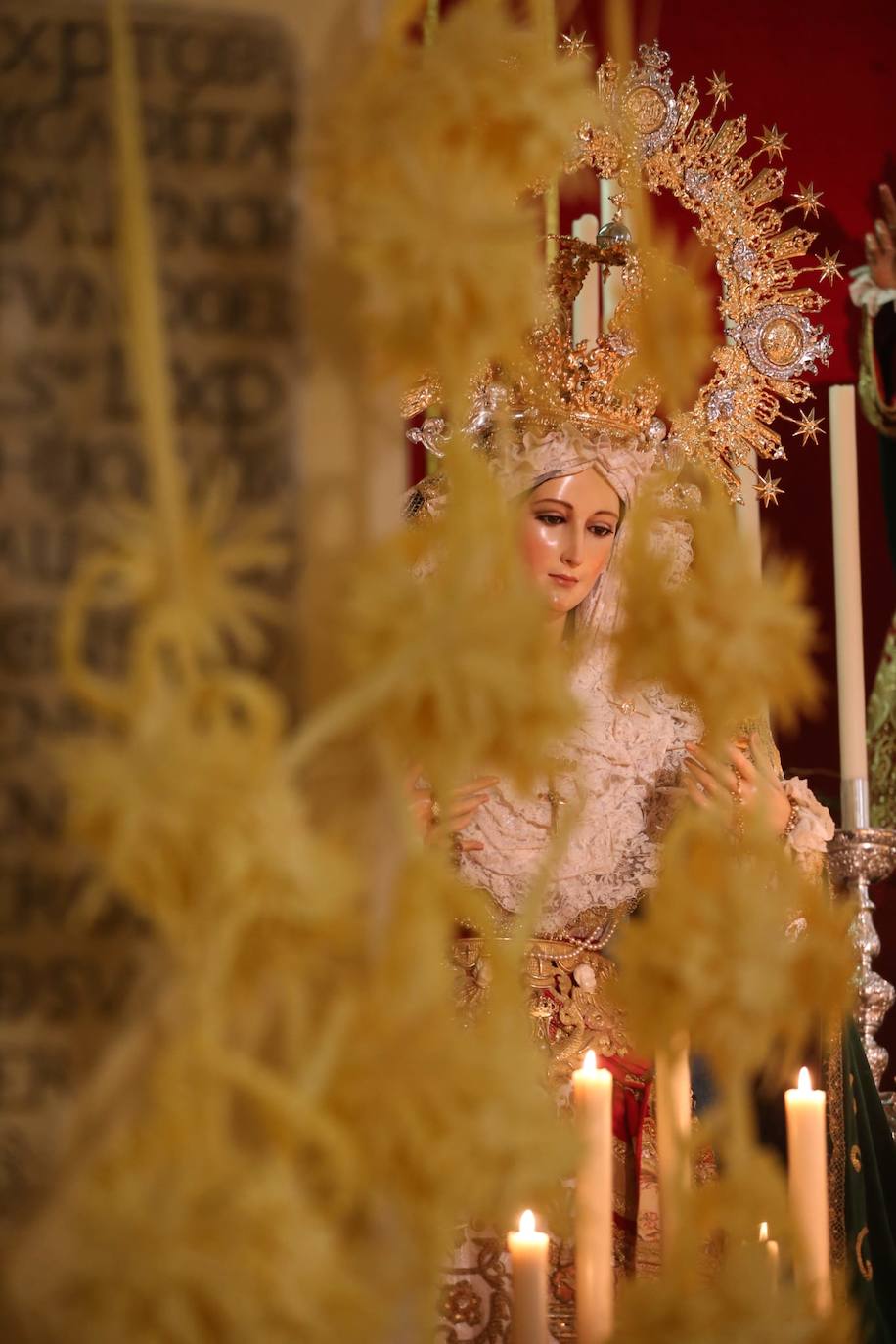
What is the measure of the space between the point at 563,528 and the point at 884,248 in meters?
0.67

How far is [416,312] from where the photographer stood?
0.52 meters

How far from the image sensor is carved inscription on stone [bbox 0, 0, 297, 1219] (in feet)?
1.76

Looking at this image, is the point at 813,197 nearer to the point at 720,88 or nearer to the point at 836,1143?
the point at 720,88

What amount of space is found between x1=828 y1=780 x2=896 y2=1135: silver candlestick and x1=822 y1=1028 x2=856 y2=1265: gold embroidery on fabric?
2.0 inches

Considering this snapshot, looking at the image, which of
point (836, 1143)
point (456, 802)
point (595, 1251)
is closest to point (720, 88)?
point (456, 802)

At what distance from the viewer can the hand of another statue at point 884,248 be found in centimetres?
177

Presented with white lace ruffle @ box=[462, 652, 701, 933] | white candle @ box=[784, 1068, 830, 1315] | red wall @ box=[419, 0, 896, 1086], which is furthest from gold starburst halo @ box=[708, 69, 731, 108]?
white candle @ box=[784, 1068, 830, 1315]

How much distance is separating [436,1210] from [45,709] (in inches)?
8.5

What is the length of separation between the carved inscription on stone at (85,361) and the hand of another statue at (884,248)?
1.32 m

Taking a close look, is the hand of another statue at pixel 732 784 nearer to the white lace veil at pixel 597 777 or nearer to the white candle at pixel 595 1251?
the white lace veil at pixel 597 777

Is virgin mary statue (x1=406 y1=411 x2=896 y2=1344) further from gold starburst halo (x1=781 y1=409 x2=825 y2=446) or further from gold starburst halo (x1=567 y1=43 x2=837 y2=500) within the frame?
gold starburst halo (x1=781 y1=409 x2=825 y2=446)

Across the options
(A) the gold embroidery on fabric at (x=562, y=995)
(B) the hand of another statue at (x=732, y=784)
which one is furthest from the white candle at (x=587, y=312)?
(A) the gold embroidery on fabric at (x=562, y=995)

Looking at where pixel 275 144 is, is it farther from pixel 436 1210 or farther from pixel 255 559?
pixel 436 1210

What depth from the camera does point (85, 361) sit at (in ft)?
1.84
